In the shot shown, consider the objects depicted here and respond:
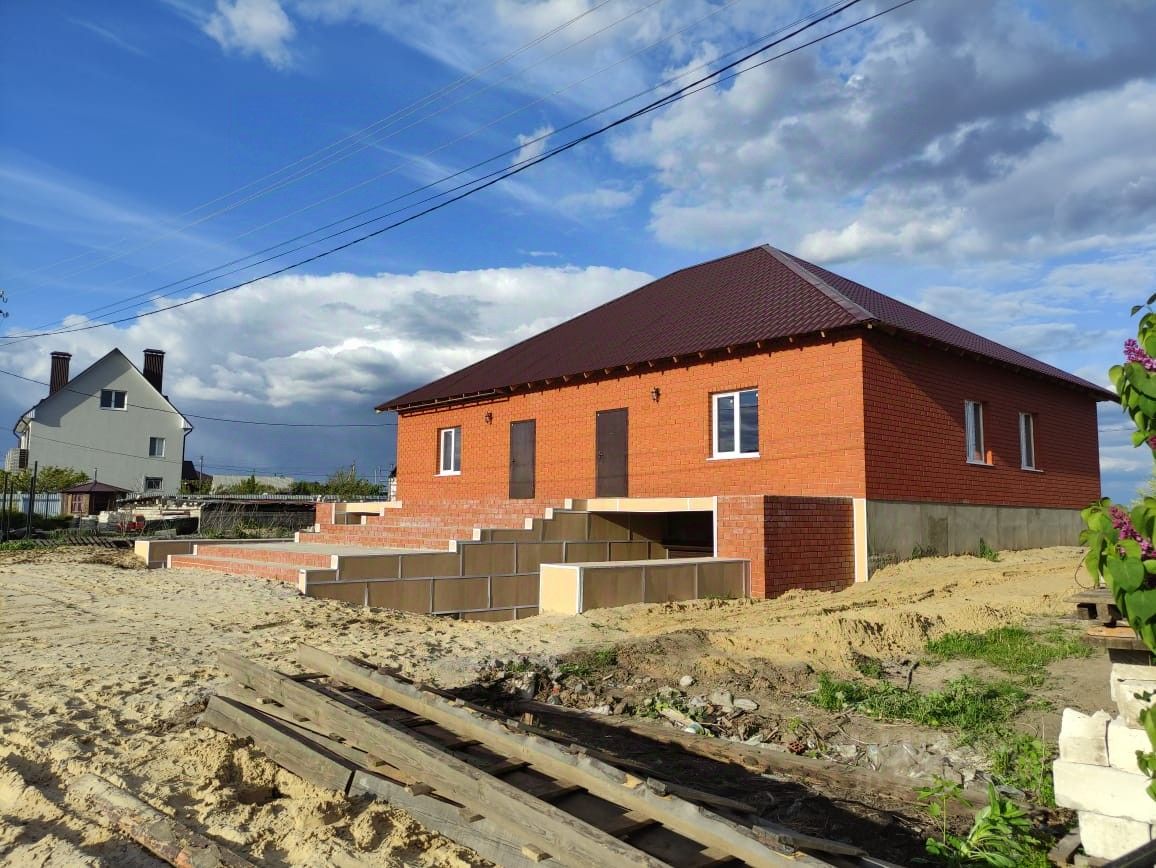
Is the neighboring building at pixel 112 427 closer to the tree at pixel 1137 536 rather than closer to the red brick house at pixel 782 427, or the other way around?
the red brick house at pixel 782 427

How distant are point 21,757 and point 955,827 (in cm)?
506

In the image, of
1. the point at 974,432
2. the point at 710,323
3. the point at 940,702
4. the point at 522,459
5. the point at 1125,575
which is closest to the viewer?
the point at 1125,575

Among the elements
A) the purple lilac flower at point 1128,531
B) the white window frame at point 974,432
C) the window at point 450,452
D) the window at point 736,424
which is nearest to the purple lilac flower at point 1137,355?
the purple lilac flower at point 1128,531

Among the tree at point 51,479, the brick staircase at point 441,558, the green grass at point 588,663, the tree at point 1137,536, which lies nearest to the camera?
the tree at point 1137,536

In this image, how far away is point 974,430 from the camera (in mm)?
15297

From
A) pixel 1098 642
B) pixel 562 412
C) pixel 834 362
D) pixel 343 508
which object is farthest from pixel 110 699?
pixel 343 508

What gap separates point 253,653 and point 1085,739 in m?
6.37

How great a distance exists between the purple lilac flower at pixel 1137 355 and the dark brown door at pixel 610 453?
43.9ft

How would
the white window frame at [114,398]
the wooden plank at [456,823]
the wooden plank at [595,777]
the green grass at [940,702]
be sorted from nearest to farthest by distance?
the wooden plank at [595,777] → the wooden plank at [456,823] → the green grass at [940,702] → the white window frame at [114,398]

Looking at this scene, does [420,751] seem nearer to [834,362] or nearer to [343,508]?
[834,362]

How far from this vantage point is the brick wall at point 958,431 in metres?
12.9

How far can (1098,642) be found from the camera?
3225mm

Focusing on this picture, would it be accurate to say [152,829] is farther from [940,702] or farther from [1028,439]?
[1028,439]

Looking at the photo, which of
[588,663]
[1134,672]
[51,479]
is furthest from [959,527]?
[51,479]
